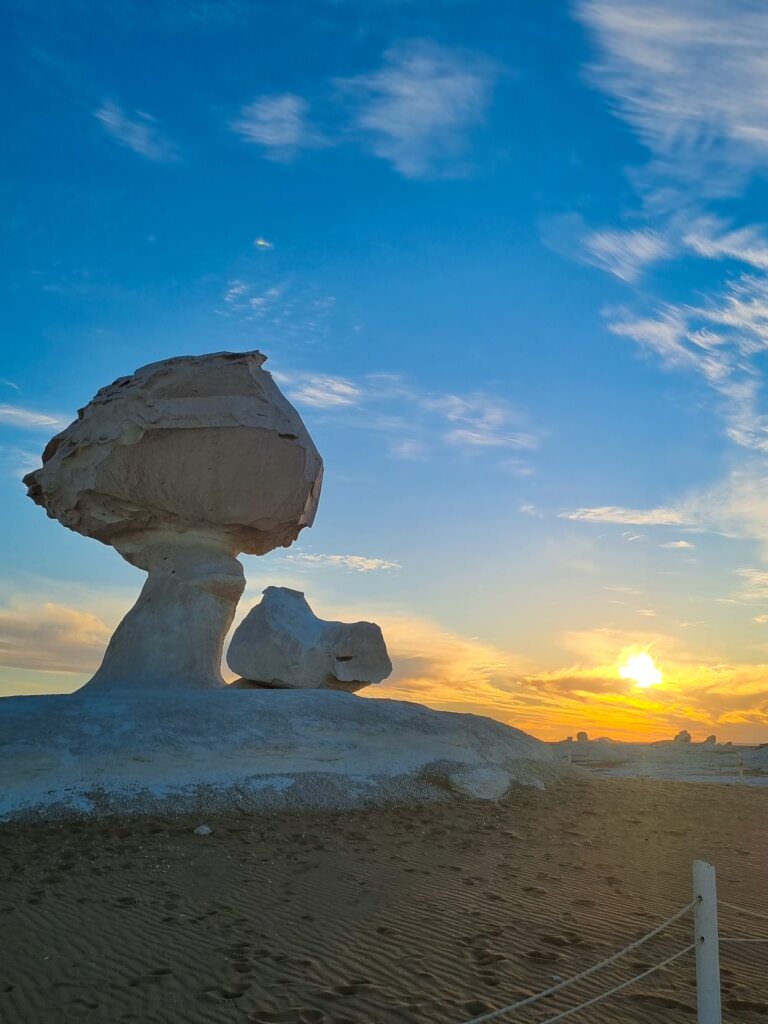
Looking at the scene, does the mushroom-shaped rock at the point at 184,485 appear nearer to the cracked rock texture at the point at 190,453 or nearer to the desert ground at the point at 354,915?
the cracked rock texture at the point at 190,453

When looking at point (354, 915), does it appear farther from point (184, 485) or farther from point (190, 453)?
point (190, 453)

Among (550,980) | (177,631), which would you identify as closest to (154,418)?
(177,631)

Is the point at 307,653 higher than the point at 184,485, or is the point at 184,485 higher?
the point at 184,485

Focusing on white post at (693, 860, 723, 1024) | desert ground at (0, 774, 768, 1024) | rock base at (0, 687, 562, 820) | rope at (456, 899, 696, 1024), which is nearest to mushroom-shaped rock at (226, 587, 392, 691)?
rock base at (0, 687, 562, 820)

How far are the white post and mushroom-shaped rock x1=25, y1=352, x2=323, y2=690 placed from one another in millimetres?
11631

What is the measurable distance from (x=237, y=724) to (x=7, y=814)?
3228 millimetres

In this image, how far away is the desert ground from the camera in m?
5.35

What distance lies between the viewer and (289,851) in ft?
31.6

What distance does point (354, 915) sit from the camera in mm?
7211

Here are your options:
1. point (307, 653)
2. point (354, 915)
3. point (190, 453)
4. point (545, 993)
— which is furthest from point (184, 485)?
point (545, 993)

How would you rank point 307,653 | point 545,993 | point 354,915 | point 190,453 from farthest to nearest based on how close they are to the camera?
point 307,653 < point 190,453 < point 354,915 < point 545,993

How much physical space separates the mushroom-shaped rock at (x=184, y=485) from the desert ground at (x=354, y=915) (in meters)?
4.88

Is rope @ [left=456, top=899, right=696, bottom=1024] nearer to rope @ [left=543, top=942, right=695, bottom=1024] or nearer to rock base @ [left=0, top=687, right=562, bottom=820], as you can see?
rope @ [left=543, top=942, right=695, bottom=1024]

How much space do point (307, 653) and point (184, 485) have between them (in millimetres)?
3976
